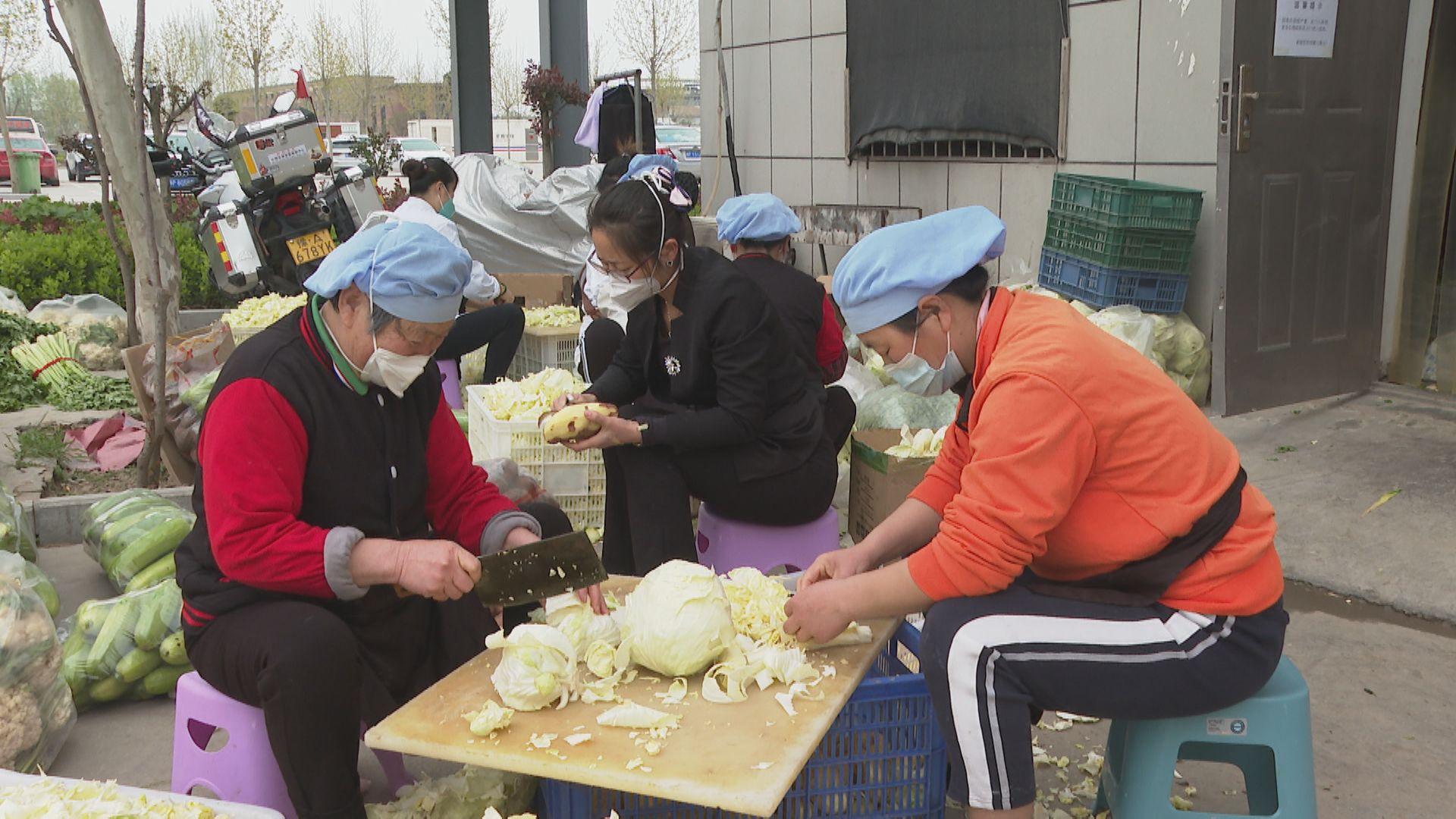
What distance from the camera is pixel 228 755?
8.32ft

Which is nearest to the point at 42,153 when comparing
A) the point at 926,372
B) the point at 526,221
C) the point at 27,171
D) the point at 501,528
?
the point at 27,171

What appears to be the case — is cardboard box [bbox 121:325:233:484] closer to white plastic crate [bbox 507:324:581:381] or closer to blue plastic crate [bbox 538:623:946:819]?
white plastic crate [bbox 507:324:581:381]

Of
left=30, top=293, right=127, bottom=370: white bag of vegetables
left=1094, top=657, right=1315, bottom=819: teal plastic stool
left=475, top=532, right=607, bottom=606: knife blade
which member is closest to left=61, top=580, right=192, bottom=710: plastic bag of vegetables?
left=475, top=532, right=607, bottom=606: knife blade

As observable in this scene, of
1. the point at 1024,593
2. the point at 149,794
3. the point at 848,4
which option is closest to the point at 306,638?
the point at 149,794

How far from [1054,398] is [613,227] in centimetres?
182

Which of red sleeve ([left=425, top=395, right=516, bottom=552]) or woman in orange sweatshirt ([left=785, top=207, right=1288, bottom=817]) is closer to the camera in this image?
woman in orange sweatshirt ([left=785, top=207, right=1288, bottom=817])

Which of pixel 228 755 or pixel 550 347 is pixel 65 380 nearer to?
pixel 550 347

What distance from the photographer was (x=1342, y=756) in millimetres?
3023

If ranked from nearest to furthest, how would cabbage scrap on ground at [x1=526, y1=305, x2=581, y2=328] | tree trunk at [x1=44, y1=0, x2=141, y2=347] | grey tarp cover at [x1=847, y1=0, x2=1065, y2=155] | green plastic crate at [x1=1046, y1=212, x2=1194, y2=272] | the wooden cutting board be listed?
the wooden cutting board
tree trunk at [x1=44, y1=0, x2=141, y2=347]
green plastic crate at [x1=1046, y1=212, x2=1194, y2=272]
cabbage scrap on ground at [x1=526, y1=305, x2=581, y2=328]
grey tarp cover at [x1=847, y1=0, x2=1065, y2=155]

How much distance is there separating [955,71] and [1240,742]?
6141mm

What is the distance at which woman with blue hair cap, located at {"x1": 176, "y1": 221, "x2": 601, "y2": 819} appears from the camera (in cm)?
238

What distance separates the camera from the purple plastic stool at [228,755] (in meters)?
2.51

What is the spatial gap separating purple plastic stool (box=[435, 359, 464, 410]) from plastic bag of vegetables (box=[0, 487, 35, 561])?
2231mm

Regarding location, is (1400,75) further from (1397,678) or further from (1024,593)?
(1024,593)
